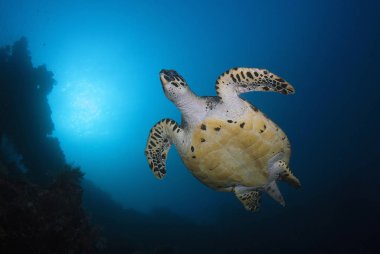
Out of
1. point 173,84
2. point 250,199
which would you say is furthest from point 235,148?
point 250,199

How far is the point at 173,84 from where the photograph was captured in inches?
173

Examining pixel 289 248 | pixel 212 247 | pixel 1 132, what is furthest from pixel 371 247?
pixel 1 132

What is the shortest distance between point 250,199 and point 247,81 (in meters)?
2.98

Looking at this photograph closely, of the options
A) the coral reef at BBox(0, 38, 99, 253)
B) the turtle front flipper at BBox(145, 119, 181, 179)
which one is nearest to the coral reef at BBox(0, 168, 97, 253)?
the coral reef at BBox(0, 38, 99, 253)

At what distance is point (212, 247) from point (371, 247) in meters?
10.9

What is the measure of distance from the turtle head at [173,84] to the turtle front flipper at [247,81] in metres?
0.61

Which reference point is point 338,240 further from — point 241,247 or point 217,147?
point 217,147

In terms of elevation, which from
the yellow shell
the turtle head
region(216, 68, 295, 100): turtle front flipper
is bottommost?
the yellow shell

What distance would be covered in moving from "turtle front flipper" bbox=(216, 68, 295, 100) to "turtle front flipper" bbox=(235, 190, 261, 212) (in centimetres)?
250

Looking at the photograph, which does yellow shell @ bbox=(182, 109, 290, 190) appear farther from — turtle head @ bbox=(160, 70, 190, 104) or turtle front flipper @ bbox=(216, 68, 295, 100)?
turtle head @ bbox=(160, 70, 190, 104)

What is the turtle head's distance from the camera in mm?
4363

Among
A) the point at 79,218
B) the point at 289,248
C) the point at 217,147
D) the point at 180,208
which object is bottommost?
the point at 289,248

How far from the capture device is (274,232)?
23109 millimetres

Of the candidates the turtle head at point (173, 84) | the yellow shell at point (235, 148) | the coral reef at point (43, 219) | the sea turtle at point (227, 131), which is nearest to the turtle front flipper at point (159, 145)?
the sea turtle at point (227, 131)
